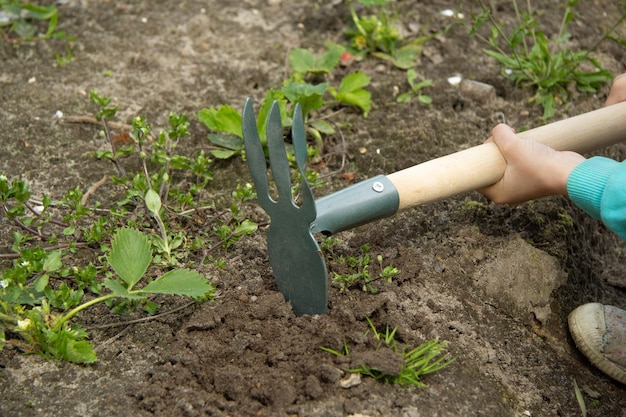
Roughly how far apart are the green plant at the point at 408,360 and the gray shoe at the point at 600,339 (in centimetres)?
47

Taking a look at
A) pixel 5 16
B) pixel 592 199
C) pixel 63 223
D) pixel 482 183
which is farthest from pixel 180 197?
pixel 5 16

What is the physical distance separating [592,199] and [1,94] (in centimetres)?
212

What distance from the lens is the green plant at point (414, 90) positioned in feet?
9.39

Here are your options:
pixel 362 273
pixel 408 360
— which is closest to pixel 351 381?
pixel 408 360

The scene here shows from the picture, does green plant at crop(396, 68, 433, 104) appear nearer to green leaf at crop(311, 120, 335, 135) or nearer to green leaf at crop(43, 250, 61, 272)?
green leaf at crop(311, 120, 335, 135)

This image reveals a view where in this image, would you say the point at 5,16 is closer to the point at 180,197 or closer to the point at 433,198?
the point at 180,197

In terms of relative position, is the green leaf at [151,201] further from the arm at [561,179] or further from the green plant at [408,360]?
the arm at [561,179]

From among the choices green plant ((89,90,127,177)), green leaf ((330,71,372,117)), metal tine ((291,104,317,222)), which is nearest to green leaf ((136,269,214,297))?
metal tine ((291,104,317,222))

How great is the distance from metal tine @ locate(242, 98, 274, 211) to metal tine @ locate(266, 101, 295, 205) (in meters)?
0.05

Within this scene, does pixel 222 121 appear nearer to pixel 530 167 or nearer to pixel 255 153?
pixel 255 153

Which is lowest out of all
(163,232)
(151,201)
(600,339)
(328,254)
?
(600,339)

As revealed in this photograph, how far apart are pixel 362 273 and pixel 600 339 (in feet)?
2.26

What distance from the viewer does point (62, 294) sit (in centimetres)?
191

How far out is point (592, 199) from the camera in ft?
6.48
